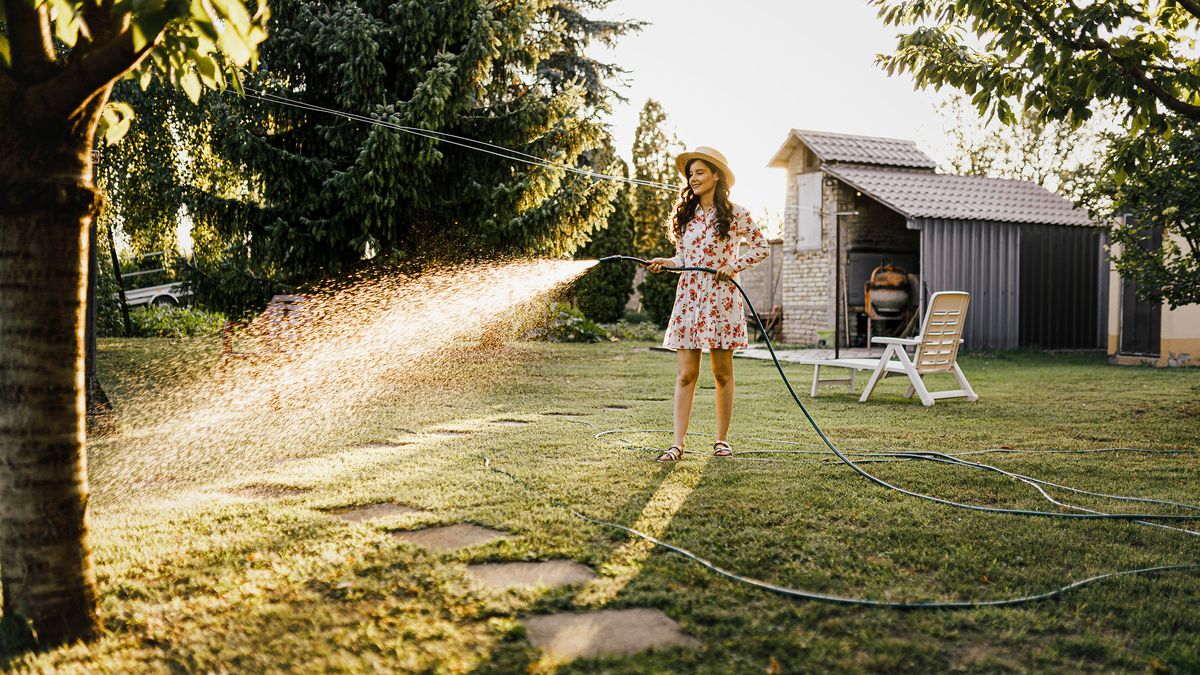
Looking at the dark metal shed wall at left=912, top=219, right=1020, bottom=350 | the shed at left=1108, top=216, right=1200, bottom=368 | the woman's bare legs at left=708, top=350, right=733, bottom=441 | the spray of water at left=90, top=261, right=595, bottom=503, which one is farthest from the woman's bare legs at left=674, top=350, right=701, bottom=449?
the dark metal shed wall at left=912, top=219, right=1020, bottom=350

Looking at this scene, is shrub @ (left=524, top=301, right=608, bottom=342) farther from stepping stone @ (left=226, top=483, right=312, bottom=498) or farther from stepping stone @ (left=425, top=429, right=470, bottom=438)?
stepping stone @ (left=226, top=483, right=312, bottom=498)

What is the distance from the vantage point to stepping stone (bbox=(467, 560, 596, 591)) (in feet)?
8.27

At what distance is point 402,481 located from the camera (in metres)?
3.90

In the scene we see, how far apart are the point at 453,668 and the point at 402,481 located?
6.69 feet

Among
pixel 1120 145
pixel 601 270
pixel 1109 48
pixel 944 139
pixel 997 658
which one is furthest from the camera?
pixel 944 139

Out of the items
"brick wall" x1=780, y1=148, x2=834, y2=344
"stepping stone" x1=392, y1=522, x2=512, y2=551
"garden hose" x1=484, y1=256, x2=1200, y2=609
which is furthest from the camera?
"brick wall" x1=780, y1=148, x2=834, y2=344

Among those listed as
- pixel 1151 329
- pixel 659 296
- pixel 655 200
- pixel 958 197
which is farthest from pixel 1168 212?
pixel 655 200

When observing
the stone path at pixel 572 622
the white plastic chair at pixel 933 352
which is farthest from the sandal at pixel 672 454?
the white plastic chair at pixel 933 352

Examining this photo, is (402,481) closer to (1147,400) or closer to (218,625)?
(218,625)

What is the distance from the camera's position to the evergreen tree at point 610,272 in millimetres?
20781

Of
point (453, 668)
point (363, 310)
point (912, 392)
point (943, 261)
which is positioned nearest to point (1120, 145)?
point (912, 392)

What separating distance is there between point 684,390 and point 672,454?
371mm

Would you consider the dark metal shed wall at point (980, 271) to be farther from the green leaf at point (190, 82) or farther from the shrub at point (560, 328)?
the green leaf at point (190, 82)

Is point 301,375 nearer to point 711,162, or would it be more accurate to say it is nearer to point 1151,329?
point 711,162
